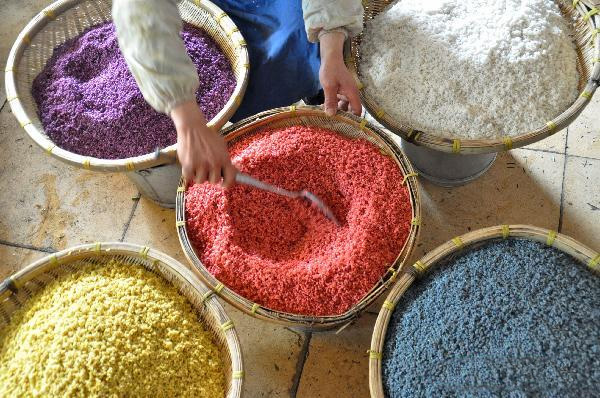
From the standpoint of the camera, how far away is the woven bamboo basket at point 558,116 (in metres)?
1.26

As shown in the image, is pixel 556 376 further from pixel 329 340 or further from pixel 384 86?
pixel 384 86

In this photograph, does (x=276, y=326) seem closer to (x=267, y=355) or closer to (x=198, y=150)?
(x=267, y=355)

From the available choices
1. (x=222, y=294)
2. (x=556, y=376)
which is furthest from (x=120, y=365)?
(x=556, y=376)

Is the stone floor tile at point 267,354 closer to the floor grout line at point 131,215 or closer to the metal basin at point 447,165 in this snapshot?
the floor grout line at point 131,215

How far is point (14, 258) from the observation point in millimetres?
1694

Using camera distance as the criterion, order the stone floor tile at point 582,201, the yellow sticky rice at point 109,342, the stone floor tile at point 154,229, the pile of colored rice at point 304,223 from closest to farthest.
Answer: the yellow sticky rice at point 109,342
the pile of colored rice at point 304,223
the stone floor tile at point 582,201
the stone floor tile at point 154,229

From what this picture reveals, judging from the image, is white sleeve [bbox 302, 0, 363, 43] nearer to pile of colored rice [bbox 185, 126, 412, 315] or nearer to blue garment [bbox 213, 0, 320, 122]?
blue garment [bbox 213, 0, 320, 122]

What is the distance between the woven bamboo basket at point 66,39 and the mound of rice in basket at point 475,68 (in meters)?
0.38

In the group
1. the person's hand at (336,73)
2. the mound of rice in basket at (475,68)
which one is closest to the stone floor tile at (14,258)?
the person's hand at (336,73)

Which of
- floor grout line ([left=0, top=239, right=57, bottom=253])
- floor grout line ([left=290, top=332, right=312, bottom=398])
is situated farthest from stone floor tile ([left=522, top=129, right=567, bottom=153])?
floor grout line ([left=0, top=239, right=57, bottom=253])

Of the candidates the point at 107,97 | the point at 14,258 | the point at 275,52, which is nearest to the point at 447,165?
the point at 275,52

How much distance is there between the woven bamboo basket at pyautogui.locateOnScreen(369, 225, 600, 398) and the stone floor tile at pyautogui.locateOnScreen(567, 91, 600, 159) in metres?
0.68

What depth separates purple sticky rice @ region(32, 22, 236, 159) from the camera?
1.47m

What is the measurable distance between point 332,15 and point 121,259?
79 centimetres
